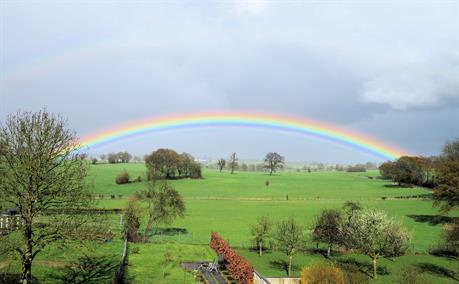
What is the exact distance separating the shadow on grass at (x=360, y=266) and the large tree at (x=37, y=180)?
23.5 m

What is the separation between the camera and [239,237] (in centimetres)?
6009

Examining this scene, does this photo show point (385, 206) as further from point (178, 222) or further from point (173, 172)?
point (173, 172)

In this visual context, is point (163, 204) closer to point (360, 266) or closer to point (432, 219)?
point (360, 266)

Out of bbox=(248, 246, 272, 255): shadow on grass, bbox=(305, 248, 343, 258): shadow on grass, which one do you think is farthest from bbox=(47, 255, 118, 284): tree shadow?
bbox=(305, 248, 343, 258): shadow on grass

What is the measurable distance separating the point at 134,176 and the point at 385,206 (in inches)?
3714

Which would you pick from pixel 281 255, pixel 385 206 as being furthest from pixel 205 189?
pixel 281 255

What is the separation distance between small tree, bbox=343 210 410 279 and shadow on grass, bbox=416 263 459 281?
3.29 meters

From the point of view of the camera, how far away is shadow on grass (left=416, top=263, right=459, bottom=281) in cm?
3970

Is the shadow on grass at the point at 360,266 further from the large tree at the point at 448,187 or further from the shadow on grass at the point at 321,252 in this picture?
the large tree at the point at 448,187

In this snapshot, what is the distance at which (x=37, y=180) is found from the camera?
2473cm

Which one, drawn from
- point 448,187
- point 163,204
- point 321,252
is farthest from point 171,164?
point 321,252

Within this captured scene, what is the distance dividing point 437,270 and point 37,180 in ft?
119

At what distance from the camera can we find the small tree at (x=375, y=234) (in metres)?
39.1

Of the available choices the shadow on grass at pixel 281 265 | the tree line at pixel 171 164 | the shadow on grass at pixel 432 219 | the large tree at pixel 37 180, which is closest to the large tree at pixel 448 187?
the shadow on grass at pixel 432 219
